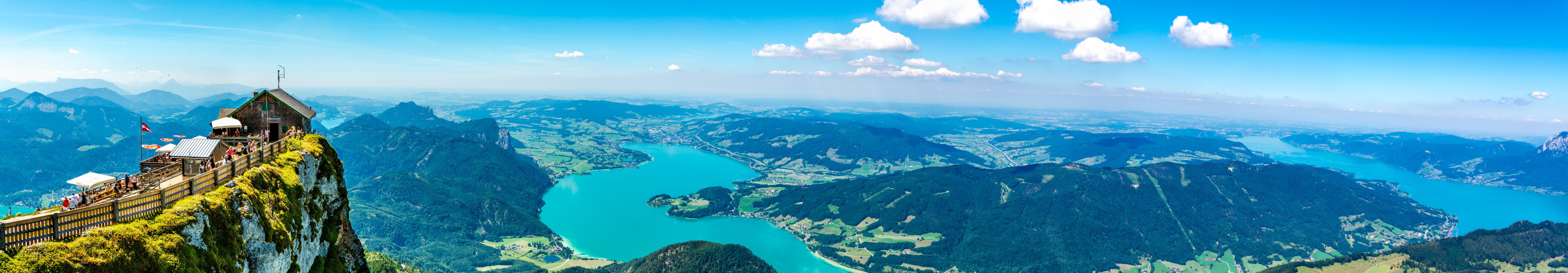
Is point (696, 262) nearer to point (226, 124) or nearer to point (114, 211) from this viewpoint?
point (226, 124)

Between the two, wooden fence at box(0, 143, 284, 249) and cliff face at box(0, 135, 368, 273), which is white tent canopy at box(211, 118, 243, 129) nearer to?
cliff face at box(0, 135, 368, 273)

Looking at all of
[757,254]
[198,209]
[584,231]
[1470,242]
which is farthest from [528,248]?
[1470,242]

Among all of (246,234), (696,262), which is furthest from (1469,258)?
(246,234)

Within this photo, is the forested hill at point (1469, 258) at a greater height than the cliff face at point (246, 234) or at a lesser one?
lesser

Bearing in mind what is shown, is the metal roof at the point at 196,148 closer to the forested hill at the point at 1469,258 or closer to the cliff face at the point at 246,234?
the cliff face at the point at 246,234

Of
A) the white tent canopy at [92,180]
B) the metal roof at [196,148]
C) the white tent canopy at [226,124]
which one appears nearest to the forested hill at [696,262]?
the white tent canopy at [226,124]
